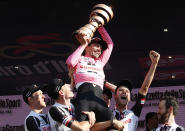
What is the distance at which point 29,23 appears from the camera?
1132cm

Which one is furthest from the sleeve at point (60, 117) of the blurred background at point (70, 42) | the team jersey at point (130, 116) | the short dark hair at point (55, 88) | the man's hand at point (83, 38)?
the blurred background at point (70, 42)

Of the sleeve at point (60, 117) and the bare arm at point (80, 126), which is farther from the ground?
the sleeve at point (60, 117)

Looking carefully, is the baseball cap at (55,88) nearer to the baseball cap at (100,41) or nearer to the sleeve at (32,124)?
the sleeve at (32,124)

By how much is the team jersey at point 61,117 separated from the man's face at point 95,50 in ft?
2.65

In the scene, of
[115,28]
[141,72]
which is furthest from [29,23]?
[141,72]

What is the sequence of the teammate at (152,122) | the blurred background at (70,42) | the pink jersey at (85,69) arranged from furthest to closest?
the blurred background at (70,42) < the teammate at (152,122) < the pink jersey at (85,69)

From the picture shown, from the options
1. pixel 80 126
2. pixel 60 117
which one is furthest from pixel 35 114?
pixel 80 126

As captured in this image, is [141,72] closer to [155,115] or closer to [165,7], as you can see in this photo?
[165,7]

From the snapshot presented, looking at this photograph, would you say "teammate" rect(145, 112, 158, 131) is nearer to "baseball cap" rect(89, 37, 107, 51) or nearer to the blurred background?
"baseball cap" rect(89, 37, 107, 51)

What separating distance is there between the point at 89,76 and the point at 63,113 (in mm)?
668

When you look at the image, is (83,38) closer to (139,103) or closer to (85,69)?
(85,69)

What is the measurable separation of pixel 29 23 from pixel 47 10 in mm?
547

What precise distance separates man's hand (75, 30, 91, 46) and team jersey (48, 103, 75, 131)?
35.9 inches

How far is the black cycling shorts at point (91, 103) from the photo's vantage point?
617 cm
